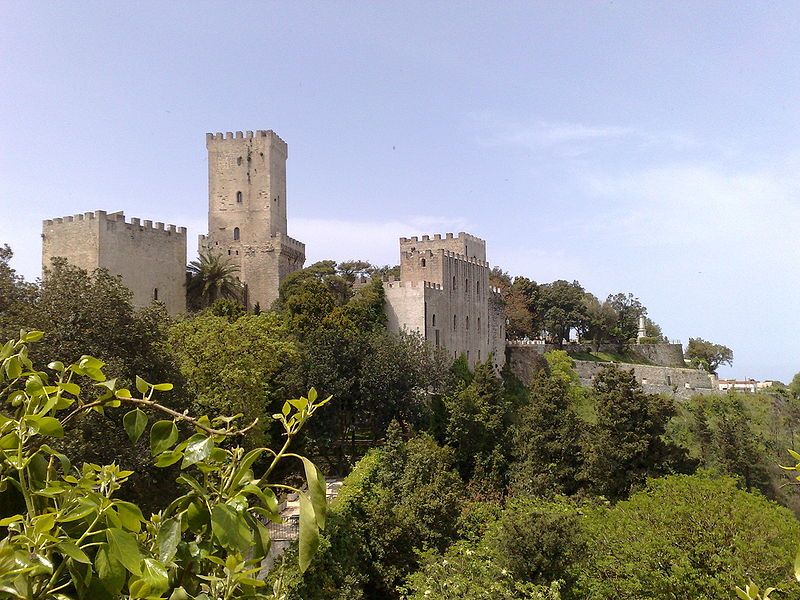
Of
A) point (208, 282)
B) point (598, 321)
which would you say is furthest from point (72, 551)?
point (598, 321)

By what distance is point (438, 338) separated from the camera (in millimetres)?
35281

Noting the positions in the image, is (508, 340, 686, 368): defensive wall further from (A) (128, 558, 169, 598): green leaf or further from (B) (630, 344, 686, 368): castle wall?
(A) (128, 558, 169, 598): green leaf

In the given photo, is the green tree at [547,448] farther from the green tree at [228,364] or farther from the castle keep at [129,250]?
the castle keep at [129,250]

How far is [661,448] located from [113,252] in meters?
23.5

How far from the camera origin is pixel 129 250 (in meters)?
32.4

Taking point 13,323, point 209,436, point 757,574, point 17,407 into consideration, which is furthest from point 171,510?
point 757,574

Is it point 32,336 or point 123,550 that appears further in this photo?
point 32,336

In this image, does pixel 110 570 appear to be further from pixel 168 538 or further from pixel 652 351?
pixel 652 351

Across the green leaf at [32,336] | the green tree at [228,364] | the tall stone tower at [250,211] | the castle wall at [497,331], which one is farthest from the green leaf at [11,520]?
the castle wall at [497,331]

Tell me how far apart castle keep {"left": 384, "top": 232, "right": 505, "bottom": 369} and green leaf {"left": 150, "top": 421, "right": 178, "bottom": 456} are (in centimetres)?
3147

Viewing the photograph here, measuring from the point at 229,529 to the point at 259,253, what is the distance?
37.4 metres

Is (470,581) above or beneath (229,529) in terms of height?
beneath

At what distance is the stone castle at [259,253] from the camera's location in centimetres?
3200

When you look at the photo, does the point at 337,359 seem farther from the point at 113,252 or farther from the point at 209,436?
the point at 209,436
